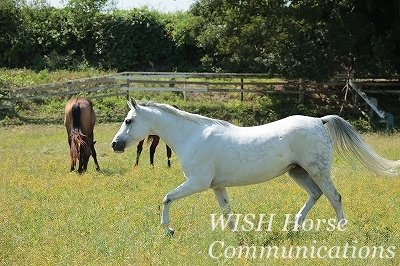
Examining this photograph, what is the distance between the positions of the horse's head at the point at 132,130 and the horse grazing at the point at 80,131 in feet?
17.8

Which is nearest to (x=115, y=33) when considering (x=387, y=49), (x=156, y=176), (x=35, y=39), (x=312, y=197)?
(x=35, y=39)

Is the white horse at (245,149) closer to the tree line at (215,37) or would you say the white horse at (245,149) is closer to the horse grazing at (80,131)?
the horse grazing at (80,131)

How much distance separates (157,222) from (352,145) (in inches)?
113

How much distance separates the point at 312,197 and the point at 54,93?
20.4m

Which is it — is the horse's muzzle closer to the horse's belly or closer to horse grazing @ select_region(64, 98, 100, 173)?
the horse's belly

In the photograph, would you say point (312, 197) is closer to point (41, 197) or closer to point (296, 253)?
point (296, 253)

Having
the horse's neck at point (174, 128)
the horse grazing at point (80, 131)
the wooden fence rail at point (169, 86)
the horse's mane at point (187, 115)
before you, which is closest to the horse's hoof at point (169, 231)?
the horse's neck at point (174, 128)

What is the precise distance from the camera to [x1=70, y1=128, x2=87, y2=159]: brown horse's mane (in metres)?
14.0

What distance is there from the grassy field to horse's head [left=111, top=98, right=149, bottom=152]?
39.8 inches

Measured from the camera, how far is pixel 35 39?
3419 cm

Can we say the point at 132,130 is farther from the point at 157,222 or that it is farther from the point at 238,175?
the point at 238,175

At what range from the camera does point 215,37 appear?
2641 centimetres

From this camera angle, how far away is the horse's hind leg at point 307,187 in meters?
8.56

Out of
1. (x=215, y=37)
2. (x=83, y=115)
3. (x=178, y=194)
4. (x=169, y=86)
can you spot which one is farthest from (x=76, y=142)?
(x=169, y=86)
